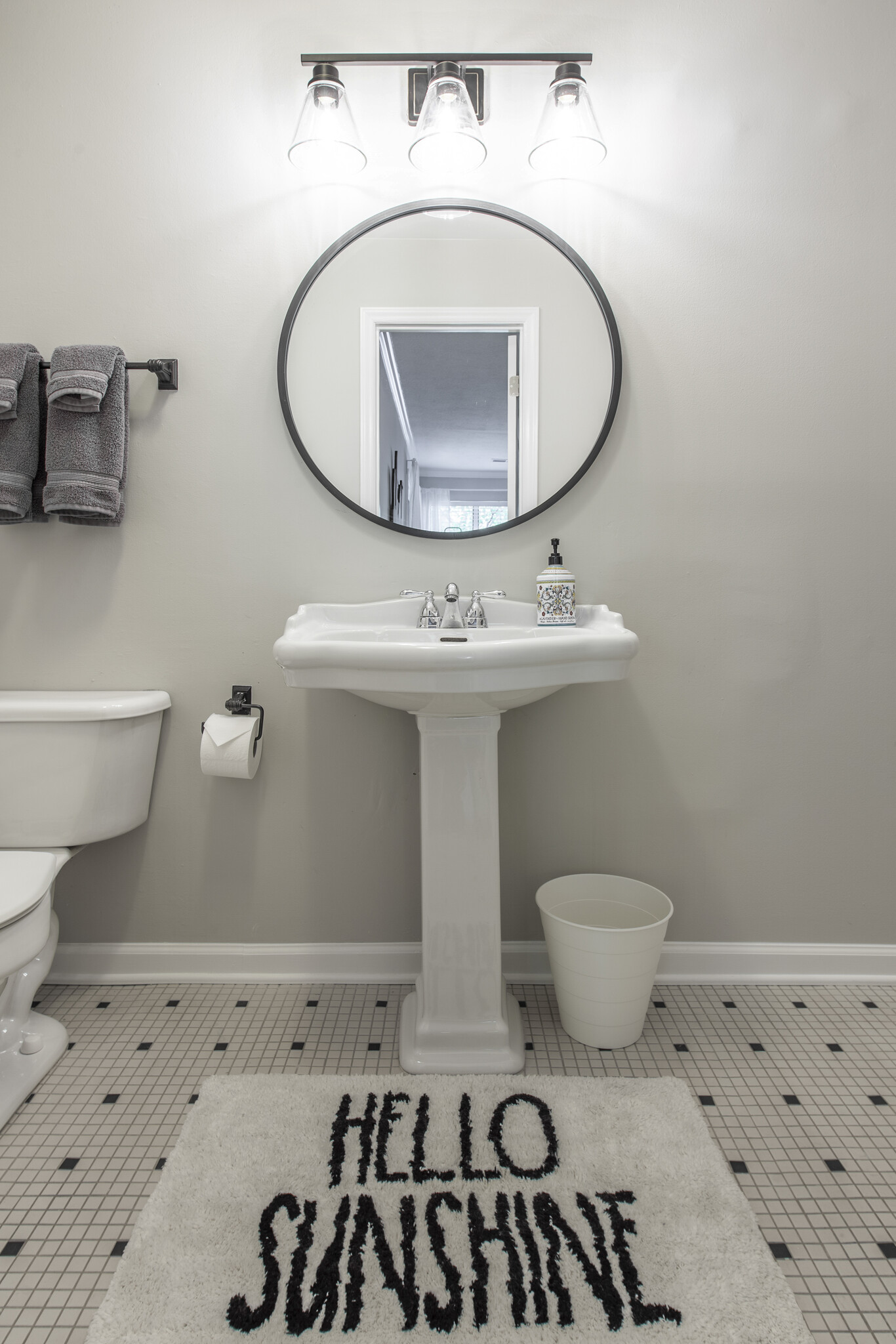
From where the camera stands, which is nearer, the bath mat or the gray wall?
Result: the bath mat

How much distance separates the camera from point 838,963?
170 cm

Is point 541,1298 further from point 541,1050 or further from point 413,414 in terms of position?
point 413,414

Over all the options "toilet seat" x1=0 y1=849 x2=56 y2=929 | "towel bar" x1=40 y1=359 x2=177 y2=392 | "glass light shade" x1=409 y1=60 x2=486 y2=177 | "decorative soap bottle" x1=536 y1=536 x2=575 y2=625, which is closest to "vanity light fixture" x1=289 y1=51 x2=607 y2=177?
"glass light shade" x1=409 y1=60 x2=486 y2=177

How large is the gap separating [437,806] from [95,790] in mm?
738

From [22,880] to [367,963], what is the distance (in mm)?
769

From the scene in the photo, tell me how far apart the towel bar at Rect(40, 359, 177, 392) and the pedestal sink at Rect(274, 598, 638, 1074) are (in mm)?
588

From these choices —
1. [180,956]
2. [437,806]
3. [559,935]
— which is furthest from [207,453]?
[559,935]

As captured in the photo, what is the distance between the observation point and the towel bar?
1.53 metres

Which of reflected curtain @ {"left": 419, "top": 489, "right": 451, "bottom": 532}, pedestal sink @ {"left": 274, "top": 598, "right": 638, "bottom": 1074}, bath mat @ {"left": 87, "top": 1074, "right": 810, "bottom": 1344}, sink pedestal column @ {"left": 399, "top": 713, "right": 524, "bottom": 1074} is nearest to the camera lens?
bath mat @ {"left": 87, "top": 1074, "right": 810, "bottom": 1344}

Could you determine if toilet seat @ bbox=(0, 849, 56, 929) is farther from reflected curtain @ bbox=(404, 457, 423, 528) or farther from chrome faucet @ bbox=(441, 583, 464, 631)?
reflected curtain @ bbox=(404, 457, 423, 528)

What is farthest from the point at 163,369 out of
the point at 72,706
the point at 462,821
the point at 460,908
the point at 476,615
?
the point at 460,908

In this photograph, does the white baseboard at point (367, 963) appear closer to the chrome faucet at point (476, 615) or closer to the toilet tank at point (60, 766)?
the toilet tank at point (60, 766)

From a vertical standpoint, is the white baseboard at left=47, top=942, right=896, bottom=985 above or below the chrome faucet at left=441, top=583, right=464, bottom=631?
below

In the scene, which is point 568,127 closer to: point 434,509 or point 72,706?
point 434,509
